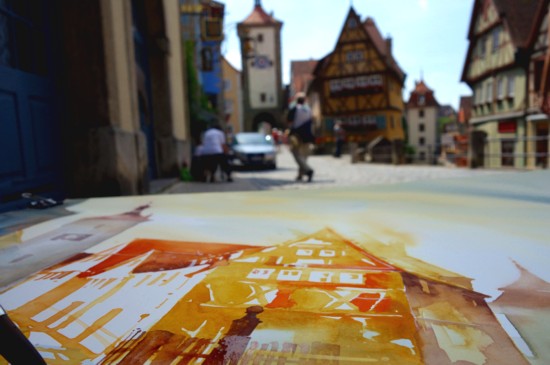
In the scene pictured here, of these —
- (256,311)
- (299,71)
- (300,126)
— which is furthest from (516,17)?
(299,71)

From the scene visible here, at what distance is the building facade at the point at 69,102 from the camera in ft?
9.88

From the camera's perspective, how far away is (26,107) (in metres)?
3.16

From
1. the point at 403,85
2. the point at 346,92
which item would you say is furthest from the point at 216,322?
the point at 403,85

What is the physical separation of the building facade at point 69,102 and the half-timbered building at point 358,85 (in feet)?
78.3

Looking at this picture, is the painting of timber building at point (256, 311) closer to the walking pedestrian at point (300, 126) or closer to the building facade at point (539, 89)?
the walking pedestrian at point (300, 126)

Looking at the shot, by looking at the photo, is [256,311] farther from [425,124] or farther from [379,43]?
[425,124]

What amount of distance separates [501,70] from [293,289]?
59.8 feet

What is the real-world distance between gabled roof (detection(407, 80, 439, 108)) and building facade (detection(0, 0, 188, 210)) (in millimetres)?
50595

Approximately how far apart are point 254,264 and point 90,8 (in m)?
3.63

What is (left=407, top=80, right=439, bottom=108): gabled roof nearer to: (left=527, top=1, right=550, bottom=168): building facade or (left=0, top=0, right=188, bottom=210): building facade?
(left=527, top=1, right=550, bottom=168): building facade

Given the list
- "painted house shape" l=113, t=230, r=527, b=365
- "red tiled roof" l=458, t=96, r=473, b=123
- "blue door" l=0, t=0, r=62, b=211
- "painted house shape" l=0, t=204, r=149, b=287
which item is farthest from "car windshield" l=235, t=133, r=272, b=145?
"red tiled roof" l=458, t=96, r=473, b=123

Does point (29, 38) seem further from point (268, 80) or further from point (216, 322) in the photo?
point (268, 80)

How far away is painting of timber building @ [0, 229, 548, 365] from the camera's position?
2.01ft

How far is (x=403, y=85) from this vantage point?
3141 centimetres
